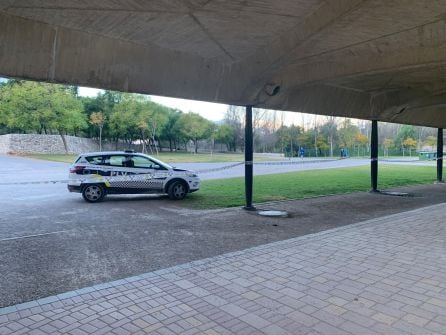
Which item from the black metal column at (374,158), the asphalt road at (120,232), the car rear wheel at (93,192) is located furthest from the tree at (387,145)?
the car rear wheel at (93,192)

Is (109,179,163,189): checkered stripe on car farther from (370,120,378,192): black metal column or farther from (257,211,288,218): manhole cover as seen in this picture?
(370,120,378,192): black metal column

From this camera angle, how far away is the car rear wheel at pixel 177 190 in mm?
12859

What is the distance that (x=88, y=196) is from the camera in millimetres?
12164

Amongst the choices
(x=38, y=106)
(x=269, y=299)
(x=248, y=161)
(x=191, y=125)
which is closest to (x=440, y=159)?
(x=248, y=161)

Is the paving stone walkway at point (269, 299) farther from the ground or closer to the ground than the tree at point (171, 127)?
closer to the ground

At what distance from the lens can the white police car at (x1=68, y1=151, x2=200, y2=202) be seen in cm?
1217

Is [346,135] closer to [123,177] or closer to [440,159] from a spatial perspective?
[440,159]

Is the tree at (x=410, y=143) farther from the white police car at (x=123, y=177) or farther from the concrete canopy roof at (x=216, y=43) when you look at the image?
the white police car at (x=123, y=177)

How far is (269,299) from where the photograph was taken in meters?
4.47

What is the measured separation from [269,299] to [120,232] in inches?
177

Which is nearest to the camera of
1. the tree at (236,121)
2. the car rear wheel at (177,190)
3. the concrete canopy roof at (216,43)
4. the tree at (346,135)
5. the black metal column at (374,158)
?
the concrete canopy roof at (216,43)

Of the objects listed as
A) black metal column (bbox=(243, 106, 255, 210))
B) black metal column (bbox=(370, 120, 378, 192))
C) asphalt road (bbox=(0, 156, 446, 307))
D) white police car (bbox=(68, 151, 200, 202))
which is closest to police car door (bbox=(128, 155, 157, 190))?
white police car (bbox=(68, 151, 200, 202))

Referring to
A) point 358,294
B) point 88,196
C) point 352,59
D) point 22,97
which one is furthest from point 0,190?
point 22,97

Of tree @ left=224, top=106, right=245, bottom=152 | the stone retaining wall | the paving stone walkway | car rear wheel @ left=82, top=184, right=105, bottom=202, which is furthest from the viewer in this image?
tree @ left=224, top=106, right=245, bottom=152
